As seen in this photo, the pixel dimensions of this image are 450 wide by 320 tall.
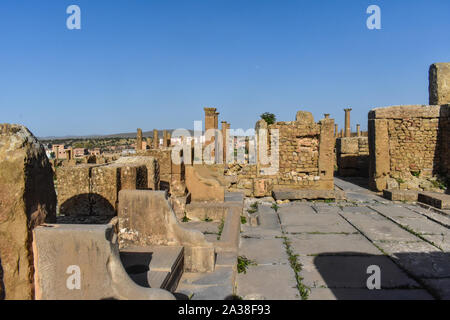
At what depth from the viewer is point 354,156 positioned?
45.5 ft

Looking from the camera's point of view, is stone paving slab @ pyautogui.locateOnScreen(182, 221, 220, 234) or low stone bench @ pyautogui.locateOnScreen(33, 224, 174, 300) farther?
stone paving slab @ pyautogui.locateOnScreen(182, 221, 220, 234)

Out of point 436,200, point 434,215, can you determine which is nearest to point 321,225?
point 434,215

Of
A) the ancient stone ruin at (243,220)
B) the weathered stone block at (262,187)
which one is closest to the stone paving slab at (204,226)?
the ancient stone ruin at (243,220)

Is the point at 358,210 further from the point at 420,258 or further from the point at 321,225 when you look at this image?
the point at 420,258

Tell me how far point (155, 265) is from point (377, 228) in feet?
14.5

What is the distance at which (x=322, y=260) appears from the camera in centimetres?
443

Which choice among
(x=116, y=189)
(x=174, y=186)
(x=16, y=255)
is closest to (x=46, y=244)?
(x=16, y=255)

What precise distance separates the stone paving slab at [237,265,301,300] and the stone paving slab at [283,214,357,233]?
183 centimetres

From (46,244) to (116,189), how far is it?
1622 millimetres

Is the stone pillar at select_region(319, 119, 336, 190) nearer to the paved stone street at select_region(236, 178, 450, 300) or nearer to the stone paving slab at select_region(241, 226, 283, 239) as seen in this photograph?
the paved stone street at select_region(236, 178, 450, 300)

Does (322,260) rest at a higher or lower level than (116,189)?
lower

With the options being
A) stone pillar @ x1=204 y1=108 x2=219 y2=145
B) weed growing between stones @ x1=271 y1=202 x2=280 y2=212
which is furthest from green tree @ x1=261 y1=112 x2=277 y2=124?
weed growing between stones @ x1=271 y1=202 x2=280 y2=212

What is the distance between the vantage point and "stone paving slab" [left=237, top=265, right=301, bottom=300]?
348 cm
